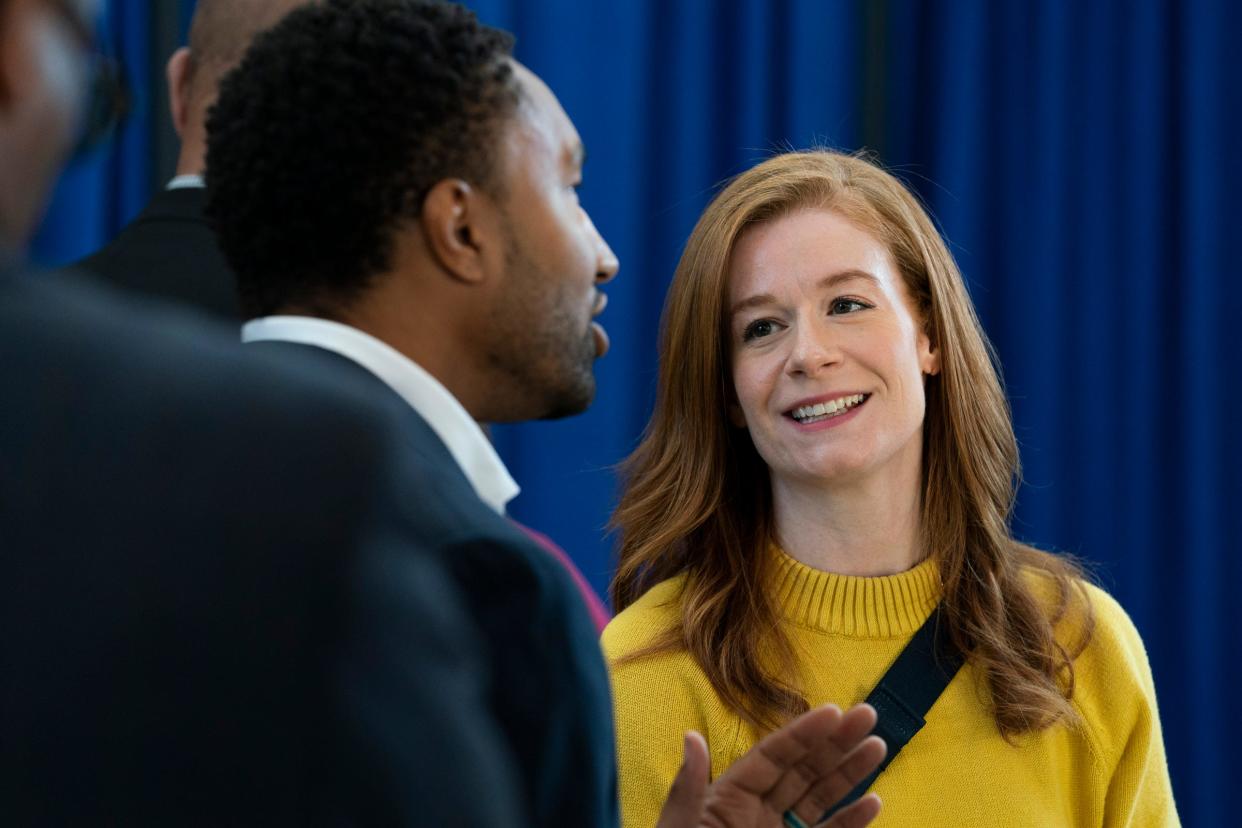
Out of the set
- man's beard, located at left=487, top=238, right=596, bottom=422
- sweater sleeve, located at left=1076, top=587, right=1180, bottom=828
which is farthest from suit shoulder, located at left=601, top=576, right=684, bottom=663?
man's beard, located at left=487, top=238, right=596, bottom=422

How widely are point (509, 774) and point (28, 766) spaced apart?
202 millimetres

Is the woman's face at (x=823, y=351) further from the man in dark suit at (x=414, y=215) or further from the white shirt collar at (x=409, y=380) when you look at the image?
the white shirt collar at (x=409, y=380)

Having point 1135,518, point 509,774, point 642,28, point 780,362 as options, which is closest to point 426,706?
point 509,774

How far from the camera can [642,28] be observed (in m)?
2.88

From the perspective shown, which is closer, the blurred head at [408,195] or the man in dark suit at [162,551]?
the man in dark suit at [162,551]

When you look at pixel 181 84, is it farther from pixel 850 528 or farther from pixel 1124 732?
pixel 1124 732

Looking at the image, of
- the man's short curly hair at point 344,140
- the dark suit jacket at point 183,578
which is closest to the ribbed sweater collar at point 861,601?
the man's short curly hair at point 344,140

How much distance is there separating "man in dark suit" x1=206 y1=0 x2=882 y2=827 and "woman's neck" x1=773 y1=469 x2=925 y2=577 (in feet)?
3.05

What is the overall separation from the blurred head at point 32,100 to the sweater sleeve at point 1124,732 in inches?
58.8

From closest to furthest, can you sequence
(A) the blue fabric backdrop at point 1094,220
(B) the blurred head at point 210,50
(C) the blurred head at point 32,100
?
(C) the blurred head at point 32,100 < (B) the blurred head at point 210,50 < (A) the blue fabric backdrop at point 1094,220

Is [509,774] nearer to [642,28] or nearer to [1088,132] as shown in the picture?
[642,28]

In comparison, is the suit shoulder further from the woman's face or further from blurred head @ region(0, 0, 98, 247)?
blurred head @ region(0, 0, 98, 247)

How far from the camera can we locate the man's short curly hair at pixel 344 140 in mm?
842

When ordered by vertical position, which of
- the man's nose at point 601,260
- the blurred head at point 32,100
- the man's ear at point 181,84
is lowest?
the man's nose at point 601,260
